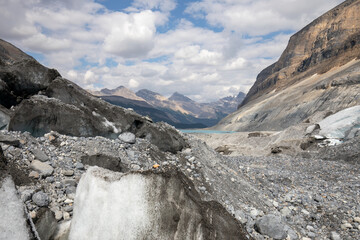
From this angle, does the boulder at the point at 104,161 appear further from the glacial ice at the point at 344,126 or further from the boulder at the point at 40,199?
the glacial ice at the point at 344,126

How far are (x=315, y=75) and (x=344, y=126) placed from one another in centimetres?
9932

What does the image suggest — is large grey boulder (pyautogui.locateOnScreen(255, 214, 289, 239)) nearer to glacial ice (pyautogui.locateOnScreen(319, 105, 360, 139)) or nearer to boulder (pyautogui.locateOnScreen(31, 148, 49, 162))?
boulder (pyautogui.locateOnScreen(31, 148, 49, 162))

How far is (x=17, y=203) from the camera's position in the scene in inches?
160

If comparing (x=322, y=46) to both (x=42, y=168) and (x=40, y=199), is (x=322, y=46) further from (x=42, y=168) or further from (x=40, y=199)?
(x=40, y=199)

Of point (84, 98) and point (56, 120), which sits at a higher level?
point (84, 98)

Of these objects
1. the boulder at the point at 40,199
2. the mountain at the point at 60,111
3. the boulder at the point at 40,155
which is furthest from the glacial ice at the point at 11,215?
the mountain at the point at 60,111

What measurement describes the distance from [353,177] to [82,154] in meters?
16.3

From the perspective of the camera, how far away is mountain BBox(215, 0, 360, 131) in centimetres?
8394

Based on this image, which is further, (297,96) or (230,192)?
(297,96)

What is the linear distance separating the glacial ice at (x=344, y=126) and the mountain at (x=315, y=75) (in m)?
35.2

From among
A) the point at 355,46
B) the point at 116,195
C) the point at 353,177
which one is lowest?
the point at 353,177

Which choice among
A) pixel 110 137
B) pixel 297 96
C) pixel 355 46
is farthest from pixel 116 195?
pixel 355 46

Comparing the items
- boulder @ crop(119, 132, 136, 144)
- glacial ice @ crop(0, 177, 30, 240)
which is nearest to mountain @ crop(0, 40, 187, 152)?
boulder @ crop(119, 132, 136, 144)

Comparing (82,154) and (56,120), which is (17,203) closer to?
(82,154)
